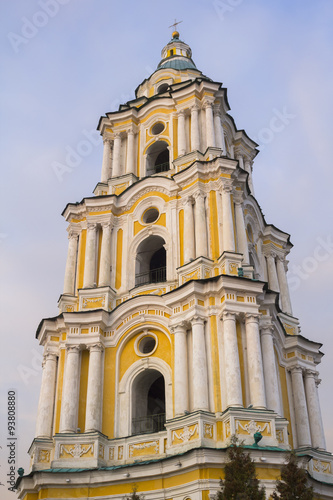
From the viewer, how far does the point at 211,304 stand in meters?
21.4

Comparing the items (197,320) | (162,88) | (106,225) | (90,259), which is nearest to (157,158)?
(162,88)

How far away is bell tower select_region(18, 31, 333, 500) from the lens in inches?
764

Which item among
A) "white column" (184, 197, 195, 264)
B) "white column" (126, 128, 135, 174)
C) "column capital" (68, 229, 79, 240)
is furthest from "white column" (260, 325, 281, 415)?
"white column" (126, 128, 135, 174)

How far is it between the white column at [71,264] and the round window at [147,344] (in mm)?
3988

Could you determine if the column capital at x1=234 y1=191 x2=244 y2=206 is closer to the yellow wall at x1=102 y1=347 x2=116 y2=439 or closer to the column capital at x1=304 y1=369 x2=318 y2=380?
the yellow wall at x1=102 y1=347 x2=116 y2=439

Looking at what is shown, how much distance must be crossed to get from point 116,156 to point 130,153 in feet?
2.37

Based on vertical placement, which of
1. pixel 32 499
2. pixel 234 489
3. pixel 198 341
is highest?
pixel 198 341

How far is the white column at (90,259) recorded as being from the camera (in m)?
24.9

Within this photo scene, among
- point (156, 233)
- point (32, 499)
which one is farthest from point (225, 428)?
point (156, 233)

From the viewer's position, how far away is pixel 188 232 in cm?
2366

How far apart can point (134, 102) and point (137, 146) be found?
2.99 metres

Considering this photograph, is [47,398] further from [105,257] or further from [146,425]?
[105,257]

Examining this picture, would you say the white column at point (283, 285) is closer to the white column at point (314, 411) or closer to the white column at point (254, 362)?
the white column at point (314, 411)

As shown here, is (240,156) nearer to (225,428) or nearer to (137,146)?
(137,146)
